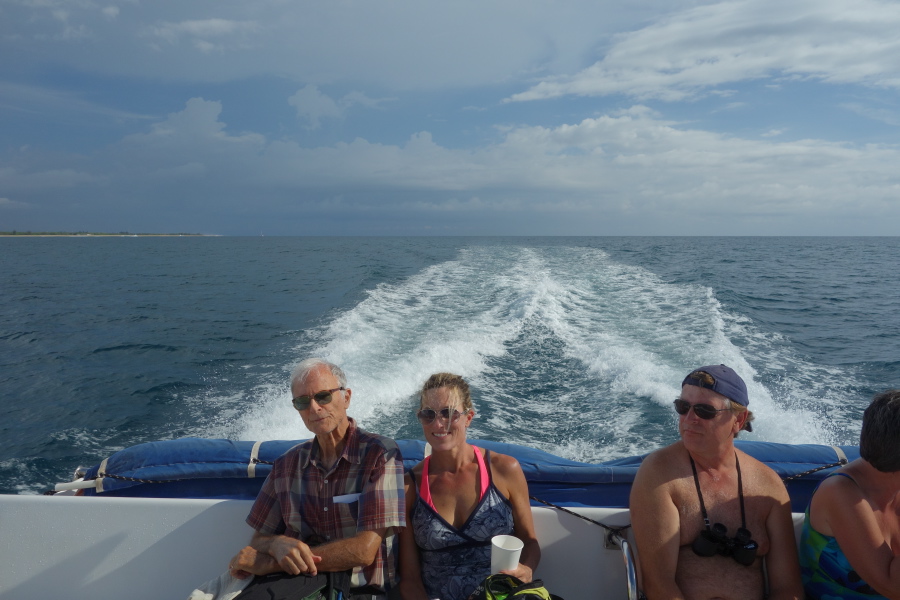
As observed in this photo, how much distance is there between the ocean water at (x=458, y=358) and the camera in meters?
5.91

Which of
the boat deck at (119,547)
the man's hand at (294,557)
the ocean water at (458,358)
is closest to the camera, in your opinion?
the man's hand at (294,557)

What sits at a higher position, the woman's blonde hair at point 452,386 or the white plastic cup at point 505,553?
the woman's blonde hair at point 452,386

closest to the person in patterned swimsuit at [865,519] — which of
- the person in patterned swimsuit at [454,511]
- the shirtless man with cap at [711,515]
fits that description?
the shirtless man with cap at [711,515]

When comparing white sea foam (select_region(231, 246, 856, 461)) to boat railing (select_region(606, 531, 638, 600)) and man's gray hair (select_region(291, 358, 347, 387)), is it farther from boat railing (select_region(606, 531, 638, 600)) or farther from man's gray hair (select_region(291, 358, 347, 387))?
man's gray hair (select_region(291, 358, 347, 387))

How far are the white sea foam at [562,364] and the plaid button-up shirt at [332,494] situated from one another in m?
3.27

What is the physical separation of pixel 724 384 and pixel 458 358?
241 inches

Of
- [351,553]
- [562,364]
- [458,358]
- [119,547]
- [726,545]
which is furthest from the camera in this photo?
[458,358]

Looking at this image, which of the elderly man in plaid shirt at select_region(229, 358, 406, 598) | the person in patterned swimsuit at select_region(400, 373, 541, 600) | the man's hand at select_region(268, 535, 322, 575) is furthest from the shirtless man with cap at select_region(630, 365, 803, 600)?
the man's hand at select_region(268, 535, 322, 575)

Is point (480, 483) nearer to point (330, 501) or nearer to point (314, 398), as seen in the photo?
point (330, 501)

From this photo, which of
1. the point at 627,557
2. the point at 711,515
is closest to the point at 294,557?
the point at 627,557

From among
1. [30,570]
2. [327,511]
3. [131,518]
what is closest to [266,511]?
[327,511]

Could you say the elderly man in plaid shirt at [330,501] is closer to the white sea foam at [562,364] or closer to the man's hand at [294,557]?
the man's hand at [294,557]

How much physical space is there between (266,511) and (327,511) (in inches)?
9.6

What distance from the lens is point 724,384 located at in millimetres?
1966
